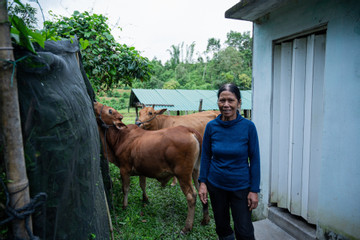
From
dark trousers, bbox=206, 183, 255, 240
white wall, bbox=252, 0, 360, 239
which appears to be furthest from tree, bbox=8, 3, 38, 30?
white wall, bbox=252, 0, 360, 239

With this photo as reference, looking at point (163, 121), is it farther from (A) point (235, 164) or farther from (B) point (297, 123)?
(A) point (235, 164)

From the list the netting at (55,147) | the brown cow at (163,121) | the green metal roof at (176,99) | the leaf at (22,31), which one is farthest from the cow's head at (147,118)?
the green metal roof at (176,99)

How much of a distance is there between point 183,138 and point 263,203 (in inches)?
65.2

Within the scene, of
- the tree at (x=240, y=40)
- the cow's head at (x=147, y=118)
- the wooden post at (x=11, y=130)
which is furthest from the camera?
the tree at (x=240, y=40)

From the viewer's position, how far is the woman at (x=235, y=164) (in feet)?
7.02

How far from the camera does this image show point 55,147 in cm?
135

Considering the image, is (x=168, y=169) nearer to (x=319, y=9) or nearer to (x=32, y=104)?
(x=32, y=104)

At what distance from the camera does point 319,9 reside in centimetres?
263

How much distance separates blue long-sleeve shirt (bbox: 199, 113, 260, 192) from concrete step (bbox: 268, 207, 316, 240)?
4.55 ft

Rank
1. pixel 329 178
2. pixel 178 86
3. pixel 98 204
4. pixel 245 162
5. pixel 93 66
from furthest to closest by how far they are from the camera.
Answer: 1. pixel 178 86
2. pixel 93 66
3. pixel 329 178
4. pixel 245 162
5. pixel 98 204

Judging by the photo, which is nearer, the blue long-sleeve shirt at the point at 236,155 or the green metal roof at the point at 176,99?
the blue long-sleeve shirt at the point at 236,155

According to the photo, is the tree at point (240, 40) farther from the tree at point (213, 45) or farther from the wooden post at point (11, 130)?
the wooden post at point (11, 130)

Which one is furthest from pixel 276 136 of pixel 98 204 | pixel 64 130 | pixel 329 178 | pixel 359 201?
pixel 64 130

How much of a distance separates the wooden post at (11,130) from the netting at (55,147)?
0.09m
